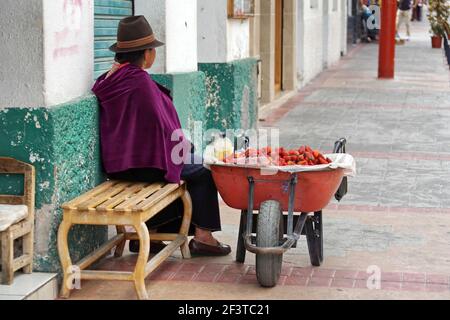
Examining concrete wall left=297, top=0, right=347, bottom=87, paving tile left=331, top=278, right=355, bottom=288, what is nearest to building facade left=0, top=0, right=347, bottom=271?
paving tile left=331, top=278, right=355, bottom=288

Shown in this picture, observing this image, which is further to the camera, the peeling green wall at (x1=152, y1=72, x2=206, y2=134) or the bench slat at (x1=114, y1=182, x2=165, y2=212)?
the peeling green wall at (x1=152, y1=72, x2=206, y2=134)

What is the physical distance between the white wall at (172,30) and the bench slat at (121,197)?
2224 mm

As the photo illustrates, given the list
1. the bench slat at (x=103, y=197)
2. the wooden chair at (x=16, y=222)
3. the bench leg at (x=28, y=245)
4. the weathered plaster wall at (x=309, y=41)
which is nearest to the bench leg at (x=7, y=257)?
the wooden chair at (x=16, y=222)

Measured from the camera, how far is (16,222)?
17.0 feet

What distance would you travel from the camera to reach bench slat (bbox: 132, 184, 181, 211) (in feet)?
17.4

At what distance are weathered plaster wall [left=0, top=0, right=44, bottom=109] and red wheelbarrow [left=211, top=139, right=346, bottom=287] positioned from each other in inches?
47.0

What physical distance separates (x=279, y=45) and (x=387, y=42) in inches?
136

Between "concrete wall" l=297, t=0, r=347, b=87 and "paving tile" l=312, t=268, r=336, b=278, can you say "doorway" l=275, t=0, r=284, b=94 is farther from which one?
"paving tile" l=312, t=268, r=336, b=278

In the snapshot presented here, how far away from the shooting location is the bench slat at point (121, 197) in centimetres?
532

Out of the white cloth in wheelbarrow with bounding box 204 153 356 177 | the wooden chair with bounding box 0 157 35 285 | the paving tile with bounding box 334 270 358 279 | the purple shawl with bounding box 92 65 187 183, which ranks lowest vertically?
the paving tile with bounding box 334 270 358 279

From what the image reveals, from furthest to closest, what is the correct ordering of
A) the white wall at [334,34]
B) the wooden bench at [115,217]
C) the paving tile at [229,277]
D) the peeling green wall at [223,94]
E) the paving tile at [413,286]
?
the white wall at [334,34], the peeling green wall at [223,94], the paving tile at [229,277], the paving tile at [413,286], the wooden bench at [115,217]

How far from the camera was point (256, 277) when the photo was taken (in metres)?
5.82

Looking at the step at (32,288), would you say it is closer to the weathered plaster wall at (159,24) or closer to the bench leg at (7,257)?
the bench leg at (7,257)
